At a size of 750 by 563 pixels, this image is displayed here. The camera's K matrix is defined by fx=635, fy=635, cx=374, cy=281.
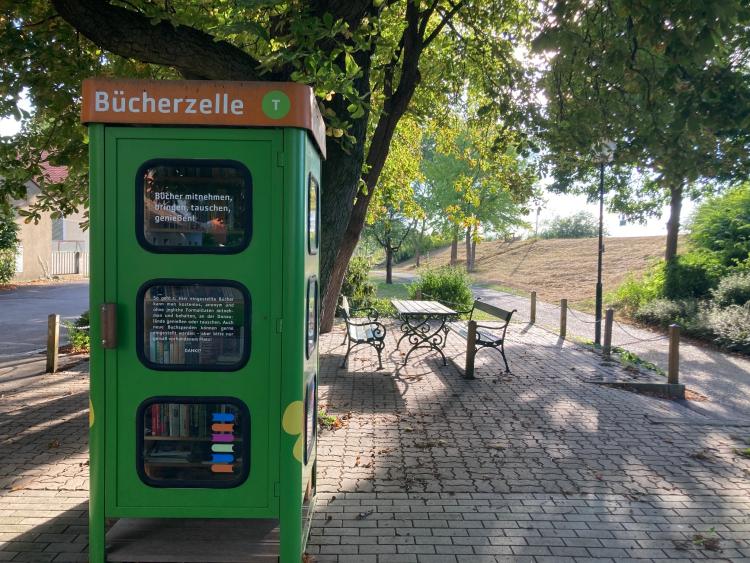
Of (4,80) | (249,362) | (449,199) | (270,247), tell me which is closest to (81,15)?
(4,80)

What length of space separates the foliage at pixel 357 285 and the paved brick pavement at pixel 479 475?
8.34m

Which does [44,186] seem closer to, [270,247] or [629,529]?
[270,247]

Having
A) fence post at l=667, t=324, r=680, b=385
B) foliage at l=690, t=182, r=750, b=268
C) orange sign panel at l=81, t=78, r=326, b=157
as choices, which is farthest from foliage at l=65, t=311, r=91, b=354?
foliage at l=690, t=182, r=750, b=268

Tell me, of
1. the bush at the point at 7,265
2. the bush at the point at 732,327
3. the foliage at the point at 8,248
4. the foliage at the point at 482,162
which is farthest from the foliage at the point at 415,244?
the foliage at the point at 482,162

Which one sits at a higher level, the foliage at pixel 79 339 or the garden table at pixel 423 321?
the garden table at pixel 423 321

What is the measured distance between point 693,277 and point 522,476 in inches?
661

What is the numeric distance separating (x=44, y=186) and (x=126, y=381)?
5.65m

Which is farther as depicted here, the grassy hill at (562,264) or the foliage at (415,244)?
the foliage at (415,244)

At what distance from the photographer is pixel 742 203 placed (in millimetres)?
20375

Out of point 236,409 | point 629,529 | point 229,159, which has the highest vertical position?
point 229,159

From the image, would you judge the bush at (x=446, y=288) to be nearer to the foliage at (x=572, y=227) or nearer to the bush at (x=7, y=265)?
the bush at (x=7, y=265)

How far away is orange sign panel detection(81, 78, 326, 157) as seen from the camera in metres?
3.29

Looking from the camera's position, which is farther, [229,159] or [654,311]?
[654,311]

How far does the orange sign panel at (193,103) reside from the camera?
329 cm
